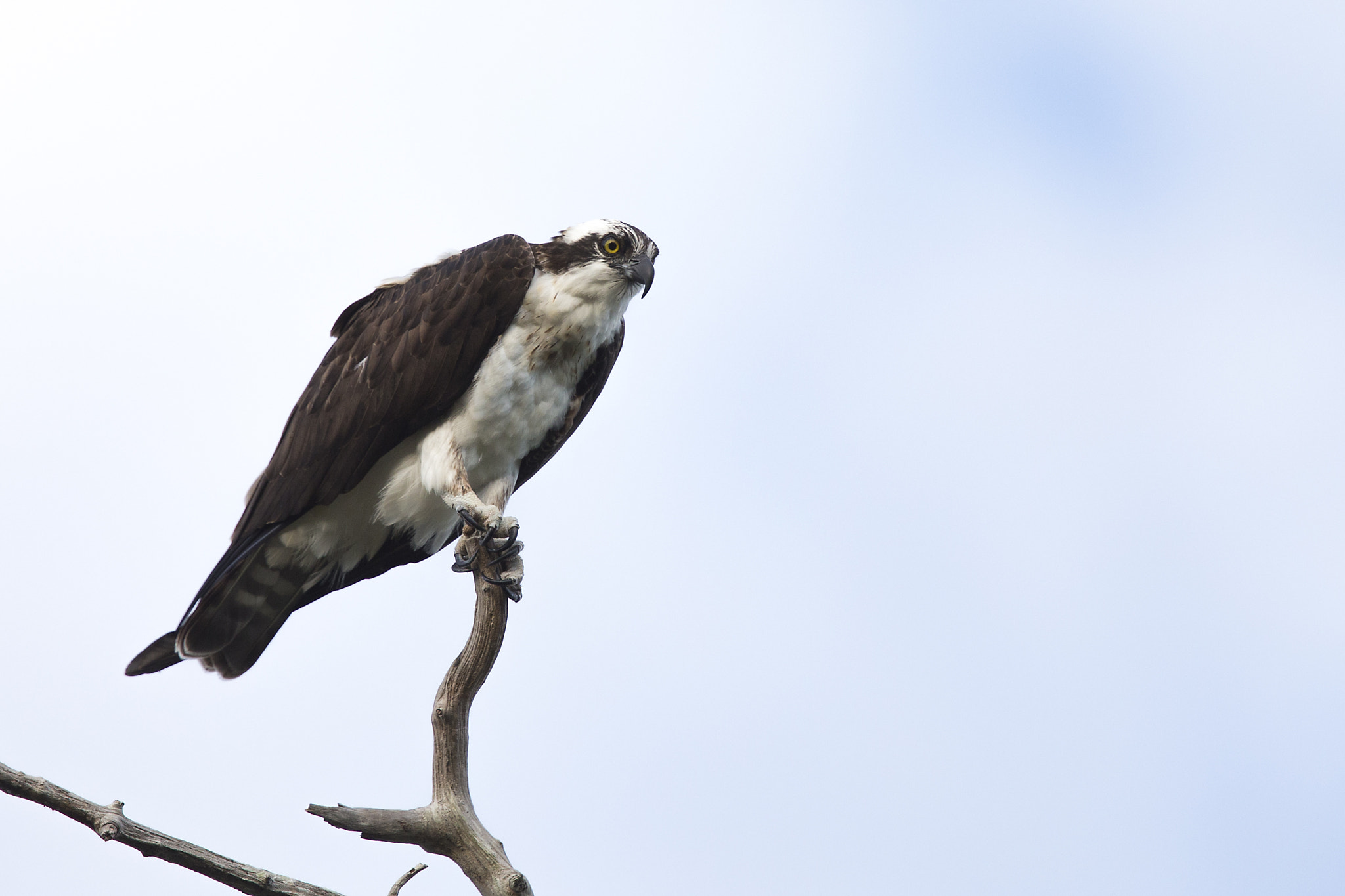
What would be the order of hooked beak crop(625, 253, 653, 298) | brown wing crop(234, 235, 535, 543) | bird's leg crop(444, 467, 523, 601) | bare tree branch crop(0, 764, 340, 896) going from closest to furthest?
bare tree branch crop(0, 764, 340, 896) < bird's leg crop(444, 467, 523, 601) < brown wing crop(234, 235, 535, 543) < hooked beak crop(625, 253, 653, 298)

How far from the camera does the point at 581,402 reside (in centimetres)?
625

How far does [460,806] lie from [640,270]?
266cm

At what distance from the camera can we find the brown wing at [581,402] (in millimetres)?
6195

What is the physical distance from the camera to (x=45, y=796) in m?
3.61

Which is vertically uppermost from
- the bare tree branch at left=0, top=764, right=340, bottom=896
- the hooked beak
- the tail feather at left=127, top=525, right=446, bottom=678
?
the hooked beak

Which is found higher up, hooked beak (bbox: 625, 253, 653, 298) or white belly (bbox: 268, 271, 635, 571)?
hooked beak (bbox: 625, 253, 653, 298)

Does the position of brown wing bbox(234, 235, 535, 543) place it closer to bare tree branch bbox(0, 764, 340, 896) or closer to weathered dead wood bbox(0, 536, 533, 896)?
weathered dead wood bbox(0, 536, 533, 896)

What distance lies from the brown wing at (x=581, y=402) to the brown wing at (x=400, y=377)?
22.2 inches

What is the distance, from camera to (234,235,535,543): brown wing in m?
5.73

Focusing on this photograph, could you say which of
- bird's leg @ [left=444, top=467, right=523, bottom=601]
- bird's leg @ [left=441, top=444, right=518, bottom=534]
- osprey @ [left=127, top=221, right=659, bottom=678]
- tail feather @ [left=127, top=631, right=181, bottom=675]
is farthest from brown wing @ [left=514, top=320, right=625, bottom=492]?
tail feather @ [left=127, top=631, right=181, bottom=675]

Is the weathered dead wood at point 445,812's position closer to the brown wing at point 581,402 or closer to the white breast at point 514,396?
the white breast at point 514,396

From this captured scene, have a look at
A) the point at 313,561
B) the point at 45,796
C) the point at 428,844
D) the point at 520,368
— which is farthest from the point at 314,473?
the point at 45,796

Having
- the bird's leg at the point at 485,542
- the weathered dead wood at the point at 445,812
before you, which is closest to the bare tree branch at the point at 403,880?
the weathered dead wood at the point at 445,812

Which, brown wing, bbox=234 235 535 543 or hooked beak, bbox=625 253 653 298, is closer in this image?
brown wing, bbox=234 235 535 543
